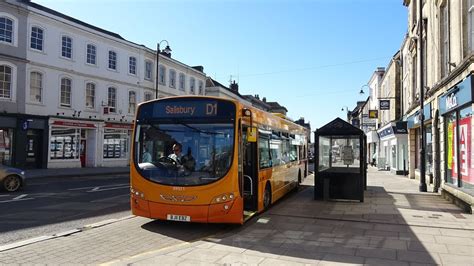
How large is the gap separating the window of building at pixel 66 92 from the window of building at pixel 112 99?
145 inches

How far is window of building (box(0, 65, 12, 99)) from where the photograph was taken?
23047 mm

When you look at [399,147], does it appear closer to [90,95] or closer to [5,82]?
[90,95]

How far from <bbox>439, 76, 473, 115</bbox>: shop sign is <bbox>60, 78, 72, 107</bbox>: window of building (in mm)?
22806

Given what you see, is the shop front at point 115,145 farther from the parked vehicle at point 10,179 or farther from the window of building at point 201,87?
the parked vehicle at point 10,179

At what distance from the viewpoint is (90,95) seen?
29.3 meters

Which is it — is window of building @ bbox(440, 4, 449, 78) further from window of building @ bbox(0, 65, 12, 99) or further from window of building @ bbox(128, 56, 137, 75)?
window of building @ bbox(128, 56, 137, 75)

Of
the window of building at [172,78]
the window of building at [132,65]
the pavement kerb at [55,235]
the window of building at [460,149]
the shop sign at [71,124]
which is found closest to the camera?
the pavement kerb at [55,235]

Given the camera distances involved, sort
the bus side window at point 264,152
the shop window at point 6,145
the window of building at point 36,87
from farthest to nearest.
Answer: the window of building at point 36,87 < the shop window at point 6,145 < the bus side window at point 264,152

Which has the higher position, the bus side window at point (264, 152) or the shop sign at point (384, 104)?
the shop sign at point (384, 104)

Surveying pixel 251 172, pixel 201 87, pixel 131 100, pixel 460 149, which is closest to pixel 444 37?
pixel 460 149

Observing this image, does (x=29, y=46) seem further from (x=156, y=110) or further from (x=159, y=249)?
(x=159, y=249)

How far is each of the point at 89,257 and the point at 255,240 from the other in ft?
9.40

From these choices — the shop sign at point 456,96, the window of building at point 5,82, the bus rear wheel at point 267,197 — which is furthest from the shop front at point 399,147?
the window of building at point 5,82

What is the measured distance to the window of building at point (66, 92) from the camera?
1064 inches
